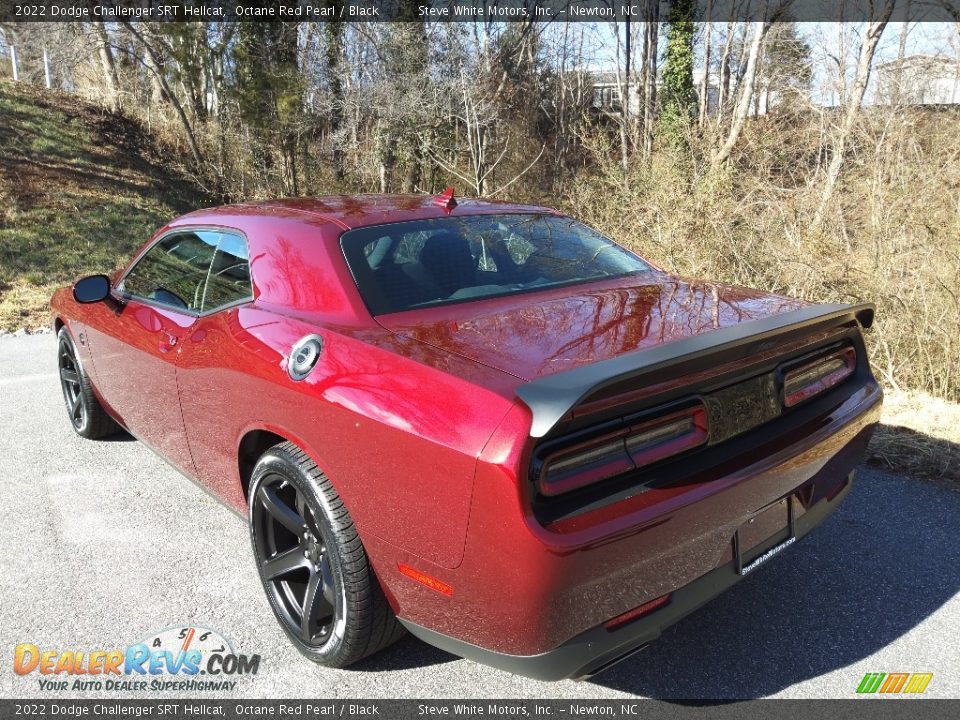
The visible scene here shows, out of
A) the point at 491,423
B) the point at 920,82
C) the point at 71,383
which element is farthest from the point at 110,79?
the point at 491,423

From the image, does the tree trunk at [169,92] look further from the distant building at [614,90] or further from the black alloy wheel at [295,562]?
Result: the black alloy wheel at [295,562]

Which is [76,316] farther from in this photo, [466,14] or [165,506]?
[466,14]

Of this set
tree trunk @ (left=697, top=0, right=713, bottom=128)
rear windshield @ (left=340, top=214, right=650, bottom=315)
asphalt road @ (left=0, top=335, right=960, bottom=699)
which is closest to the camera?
asphalt road @ (left=0, top=335, right=960, bottom=699)

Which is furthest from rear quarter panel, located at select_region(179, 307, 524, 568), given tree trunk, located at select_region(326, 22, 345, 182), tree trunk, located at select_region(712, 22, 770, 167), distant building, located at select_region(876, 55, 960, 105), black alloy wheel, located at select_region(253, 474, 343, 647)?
tree trunk, located at select_region(326, 22, 345, 182)

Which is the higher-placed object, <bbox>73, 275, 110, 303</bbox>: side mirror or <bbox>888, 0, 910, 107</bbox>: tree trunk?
<bbox>888, 0, 910, 107</bbox>: tree trunk

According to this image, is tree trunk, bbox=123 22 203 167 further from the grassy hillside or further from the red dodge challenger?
the red dodge challenger

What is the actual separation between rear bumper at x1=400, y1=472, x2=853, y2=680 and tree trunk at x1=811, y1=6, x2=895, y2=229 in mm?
4833

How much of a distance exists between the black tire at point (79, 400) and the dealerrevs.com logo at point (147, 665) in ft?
6.84

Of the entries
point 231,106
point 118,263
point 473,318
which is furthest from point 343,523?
point 231,106

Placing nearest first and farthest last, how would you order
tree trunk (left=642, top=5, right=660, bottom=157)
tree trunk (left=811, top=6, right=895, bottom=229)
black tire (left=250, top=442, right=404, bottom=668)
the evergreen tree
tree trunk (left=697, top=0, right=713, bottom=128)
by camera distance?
black tire (left=250, top=442, right=404, bottom=668)
tree trunk (left=811, top=6, right=895, bottom=229)
tree trunk (left=642, top=5, right=660, bottom=157)
the evergreen tree
tree trunk (left=697, top=0, right=713, bottom=128)

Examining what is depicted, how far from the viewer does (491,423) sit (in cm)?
176

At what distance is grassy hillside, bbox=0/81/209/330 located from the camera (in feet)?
37.7

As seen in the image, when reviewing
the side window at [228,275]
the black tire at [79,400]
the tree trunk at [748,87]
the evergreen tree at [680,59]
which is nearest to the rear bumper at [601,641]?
the side window at [228,275]

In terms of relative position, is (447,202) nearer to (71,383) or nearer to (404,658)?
(404,658)
